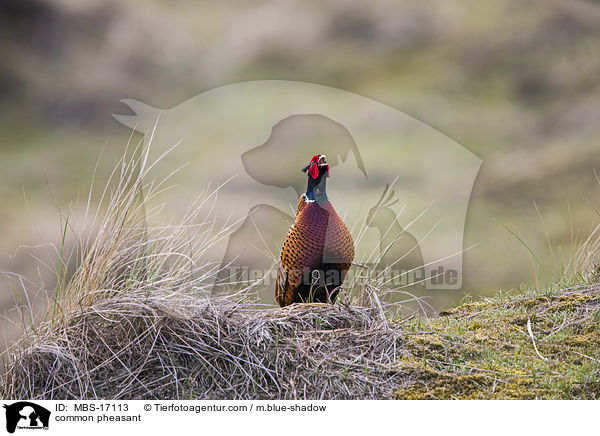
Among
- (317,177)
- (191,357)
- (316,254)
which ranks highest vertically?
(317,177)

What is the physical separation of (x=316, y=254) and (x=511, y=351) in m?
0.91

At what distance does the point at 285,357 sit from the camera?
79.7 inches

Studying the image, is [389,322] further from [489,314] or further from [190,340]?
[190,340]

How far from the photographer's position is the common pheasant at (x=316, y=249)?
8.02ft

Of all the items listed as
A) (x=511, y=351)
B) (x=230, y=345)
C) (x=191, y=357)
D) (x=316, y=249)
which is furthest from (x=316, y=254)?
(x=511, y=351)

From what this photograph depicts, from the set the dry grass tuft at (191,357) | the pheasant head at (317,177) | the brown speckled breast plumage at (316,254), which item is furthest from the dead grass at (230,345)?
the pheasant head at (317,177)

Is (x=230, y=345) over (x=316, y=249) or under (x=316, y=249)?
under

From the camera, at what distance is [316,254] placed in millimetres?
2438

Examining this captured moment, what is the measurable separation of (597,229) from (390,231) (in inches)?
47.1

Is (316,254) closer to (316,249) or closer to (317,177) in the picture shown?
(316,249)

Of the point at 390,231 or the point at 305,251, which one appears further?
the point at 390,231
